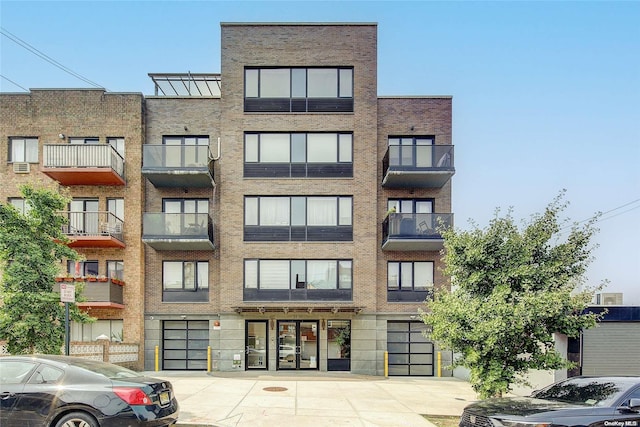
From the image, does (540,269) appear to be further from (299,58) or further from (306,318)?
(299,58)

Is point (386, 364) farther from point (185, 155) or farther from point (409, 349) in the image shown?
point (185, 155)

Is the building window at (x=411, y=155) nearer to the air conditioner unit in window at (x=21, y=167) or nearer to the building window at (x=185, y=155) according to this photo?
the building window at (x=185, y=155)

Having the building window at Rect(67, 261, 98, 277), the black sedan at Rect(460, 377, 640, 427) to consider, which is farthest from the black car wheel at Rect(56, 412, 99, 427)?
the building window at Rect(67, 261, 98, 277)

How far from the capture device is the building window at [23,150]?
20.8 metres

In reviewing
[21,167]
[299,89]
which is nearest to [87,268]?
[21,167]

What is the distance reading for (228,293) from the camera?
20031 mm

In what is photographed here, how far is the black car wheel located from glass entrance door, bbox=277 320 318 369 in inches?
553

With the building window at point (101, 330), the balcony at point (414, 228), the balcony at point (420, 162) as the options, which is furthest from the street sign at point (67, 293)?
the balcony at point (420, 162)

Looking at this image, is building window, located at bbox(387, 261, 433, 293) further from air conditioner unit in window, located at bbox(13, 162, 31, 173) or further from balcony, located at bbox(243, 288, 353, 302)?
air conditioner unit in window, located at bbox(13, 162, 31, 173)

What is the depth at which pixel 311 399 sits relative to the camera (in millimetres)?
12852

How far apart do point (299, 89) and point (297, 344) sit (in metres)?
11.9

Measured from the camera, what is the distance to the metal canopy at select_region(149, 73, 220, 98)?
23.4 meters

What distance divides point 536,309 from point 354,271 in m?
11.4

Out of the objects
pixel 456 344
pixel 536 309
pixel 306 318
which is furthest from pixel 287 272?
pixel 536 309
